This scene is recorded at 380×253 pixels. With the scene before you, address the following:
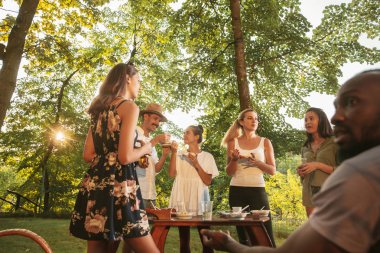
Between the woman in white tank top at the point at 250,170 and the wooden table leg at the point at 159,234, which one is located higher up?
the woman in white tank top at the point at 250,170

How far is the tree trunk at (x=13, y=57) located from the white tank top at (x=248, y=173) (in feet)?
15.0

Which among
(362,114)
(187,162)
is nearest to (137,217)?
(362,114)

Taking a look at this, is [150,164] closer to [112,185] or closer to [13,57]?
[112,185]

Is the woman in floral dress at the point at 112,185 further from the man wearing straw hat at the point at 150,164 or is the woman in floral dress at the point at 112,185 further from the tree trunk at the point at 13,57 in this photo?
the tree trunk at the point at 13,57

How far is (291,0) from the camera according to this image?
9930 mm

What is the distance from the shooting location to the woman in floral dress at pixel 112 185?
237 cm

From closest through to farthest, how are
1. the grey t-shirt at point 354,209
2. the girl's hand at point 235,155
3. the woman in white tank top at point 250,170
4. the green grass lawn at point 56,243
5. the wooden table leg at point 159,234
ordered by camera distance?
the grey t-shirt at point 354,209, the wooden table leg at point 159,234, the girl's hand at point 235,155, the woman in white tank top at point 250,170, the green grass lawn at point 56,243

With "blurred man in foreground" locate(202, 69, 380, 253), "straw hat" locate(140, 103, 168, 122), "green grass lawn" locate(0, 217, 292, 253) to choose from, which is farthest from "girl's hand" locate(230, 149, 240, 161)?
"green grass lawn" locate(0, 217, 292, 253)

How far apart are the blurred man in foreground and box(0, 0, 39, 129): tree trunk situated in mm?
6732

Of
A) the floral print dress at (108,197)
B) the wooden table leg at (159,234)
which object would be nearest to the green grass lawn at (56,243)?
the wooden table leg at (159,234)

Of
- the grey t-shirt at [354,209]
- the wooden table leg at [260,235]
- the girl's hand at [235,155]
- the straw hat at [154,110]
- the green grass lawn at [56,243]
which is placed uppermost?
the straw hat at [154,110]

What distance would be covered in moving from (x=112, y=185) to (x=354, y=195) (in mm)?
1880

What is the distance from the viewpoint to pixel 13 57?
6781 mm

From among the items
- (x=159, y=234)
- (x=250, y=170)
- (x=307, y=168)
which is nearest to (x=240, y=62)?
(x=250, y=170)
